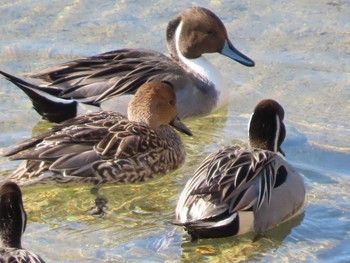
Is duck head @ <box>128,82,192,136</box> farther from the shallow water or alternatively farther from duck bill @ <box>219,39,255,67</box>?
duck bill @ <box>219,39,255,67</box>

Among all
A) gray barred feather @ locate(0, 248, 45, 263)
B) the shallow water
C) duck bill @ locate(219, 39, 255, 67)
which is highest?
gray barred feather @ locate(0, 248, 45, 263)

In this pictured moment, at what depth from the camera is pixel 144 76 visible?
9609mm

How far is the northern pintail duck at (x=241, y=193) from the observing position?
23.3 feet

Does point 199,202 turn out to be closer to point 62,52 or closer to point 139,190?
point 139,190

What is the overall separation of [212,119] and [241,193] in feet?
8.75

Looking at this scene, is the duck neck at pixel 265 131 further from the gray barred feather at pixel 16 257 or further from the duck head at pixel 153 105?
the gray barred feather at pixel 16 257

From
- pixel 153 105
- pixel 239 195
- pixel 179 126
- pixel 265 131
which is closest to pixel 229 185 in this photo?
pixel 239 195

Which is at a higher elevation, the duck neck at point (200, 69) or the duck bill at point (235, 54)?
the duck bill at point (235, 54)

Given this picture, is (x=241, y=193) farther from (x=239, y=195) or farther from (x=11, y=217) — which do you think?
(x=11, y=217)

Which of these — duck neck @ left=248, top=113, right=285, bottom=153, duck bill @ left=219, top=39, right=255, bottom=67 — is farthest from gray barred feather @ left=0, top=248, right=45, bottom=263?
duck bill @ left=219, top=39, right=255, bottom=67

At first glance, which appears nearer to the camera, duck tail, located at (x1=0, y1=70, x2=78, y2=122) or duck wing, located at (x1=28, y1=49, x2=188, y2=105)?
duck tail, located at (x1=0, y1=70, x2=78, y2=122)

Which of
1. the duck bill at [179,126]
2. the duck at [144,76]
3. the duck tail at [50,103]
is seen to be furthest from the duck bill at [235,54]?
the duck tail at [50,103]

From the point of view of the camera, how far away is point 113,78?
31.7 feet

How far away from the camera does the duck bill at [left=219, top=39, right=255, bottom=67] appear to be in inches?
391
